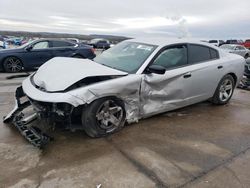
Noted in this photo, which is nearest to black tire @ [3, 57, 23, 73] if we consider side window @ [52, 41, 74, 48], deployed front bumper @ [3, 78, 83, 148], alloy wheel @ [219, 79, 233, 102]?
side window @ [52, 41, 74, 48]

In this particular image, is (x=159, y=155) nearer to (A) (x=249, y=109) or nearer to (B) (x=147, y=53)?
(B) (x=147, y=53)

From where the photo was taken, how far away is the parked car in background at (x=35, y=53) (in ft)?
31.8

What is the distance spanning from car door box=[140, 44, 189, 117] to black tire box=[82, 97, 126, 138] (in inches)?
16.3

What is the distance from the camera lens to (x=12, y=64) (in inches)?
384

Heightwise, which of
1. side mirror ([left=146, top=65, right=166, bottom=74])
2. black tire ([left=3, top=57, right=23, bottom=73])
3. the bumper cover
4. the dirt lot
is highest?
side mirror ([left=146, top=65, right=166, bottom=74])

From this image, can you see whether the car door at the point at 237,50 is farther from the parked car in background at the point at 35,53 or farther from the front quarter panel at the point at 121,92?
the front quarter panel at the point at 121,92

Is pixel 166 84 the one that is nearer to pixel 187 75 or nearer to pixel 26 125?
pixel 187 75

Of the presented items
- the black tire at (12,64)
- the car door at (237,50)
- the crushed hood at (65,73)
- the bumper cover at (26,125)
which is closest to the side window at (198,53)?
the crushed hood at (65,73)

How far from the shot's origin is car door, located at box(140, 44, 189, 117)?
407 centimetres

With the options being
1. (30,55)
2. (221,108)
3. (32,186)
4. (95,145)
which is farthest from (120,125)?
(30,55)

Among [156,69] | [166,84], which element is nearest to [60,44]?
[166,84]

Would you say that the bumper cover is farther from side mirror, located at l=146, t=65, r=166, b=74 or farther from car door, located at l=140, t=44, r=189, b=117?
side mirror, located at l=146, t=65, r=166, b=74

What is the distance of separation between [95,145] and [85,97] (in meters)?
0.68

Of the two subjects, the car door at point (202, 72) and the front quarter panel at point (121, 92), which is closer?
the front quarter panel at point (121, 92)
